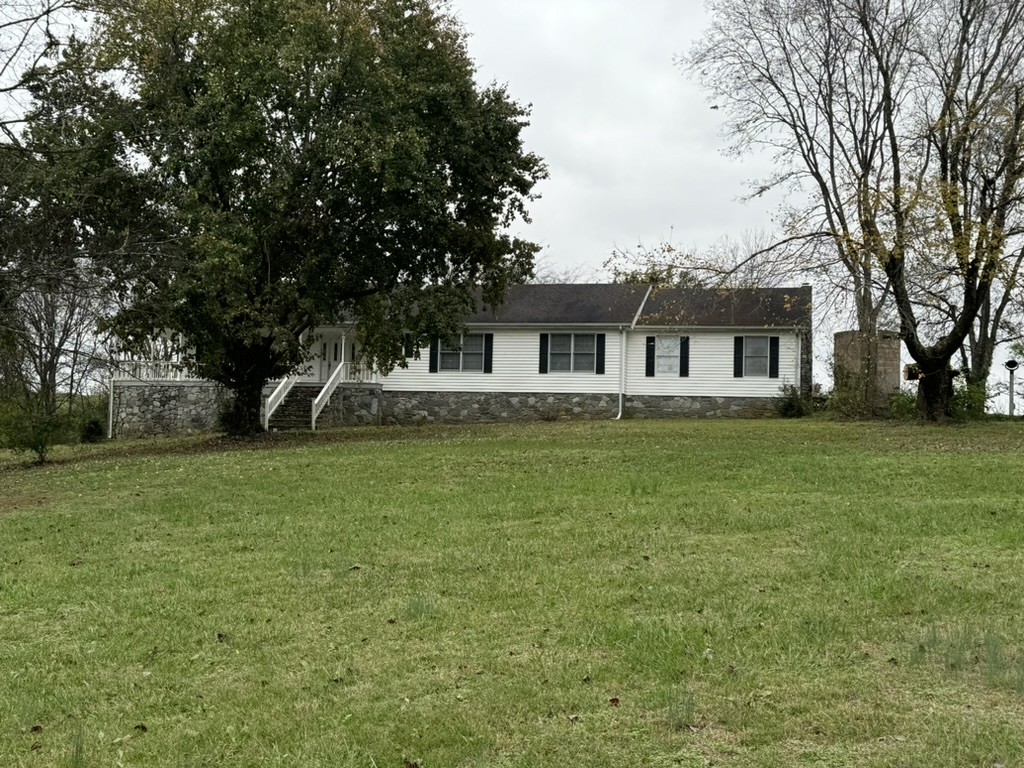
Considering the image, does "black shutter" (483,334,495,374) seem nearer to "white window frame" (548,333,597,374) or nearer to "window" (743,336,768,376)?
"white window frame" (548,333,597,374)

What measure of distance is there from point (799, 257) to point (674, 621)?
15.2 meters

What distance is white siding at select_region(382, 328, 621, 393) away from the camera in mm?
28609

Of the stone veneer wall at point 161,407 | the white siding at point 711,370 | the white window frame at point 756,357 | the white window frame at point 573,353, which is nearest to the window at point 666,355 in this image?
the white siding at point 711,370

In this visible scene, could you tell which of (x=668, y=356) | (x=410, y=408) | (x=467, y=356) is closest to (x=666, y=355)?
(x=668, y=356)

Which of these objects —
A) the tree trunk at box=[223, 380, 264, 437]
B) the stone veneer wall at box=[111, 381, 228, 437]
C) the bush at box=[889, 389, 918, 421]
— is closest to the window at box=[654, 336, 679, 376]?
the bush at box=[889, 389, 918, 421]

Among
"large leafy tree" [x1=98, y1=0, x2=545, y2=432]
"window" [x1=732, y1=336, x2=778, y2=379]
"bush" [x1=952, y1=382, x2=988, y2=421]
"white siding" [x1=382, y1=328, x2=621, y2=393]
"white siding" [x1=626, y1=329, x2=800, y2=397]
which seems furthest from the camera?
"white siding" [x1=382, y1=328, x2=621, y2=393]

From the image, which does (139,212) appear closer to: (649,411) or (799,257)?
(799,257)

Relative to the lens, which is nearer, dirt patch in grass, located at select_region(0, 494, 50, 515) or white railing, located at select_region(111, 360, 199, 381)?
dirt patch in grass, located at select_region(0, 494, 50, 515)

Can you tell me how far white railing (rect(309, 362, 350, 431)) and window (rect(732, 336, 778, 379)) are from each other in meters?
11.3

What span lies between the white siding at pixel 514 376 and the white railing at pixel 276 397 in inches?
118

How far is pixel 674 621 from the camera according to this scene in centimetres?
556

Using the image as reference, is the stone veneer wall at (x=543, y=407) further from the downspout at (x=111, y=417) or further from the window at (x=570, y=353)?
the downspout at (x=111, y=417)

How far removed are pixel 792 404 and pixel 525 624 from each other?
74.1 feet

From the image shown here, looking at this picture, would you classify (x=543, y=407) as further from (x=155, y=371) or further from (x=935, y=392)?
(x=155, y=371)
